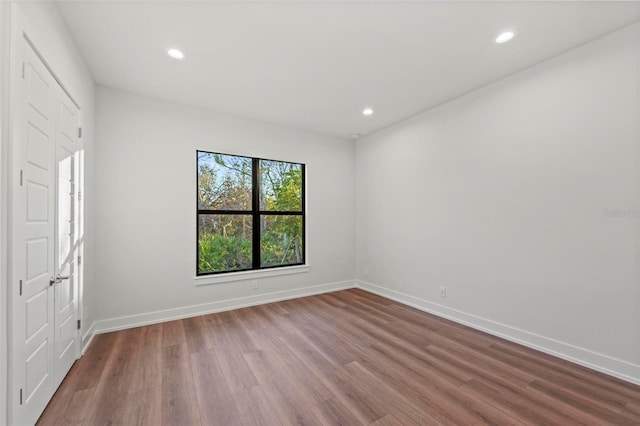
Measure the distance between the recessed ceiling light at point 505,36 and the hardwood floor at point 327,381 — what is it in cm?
283

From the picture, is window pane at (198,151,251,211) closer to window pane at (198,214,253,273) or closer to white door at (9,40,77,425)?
window pane at (198,214,253,273)

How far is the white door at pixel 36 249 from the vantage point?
139 cm

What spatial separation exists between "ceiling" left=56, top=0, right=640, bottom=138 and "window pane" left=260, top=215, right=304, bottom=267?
1.88m

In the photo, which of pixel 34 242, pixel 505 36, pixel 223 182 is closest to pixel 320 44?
pixel 505 36

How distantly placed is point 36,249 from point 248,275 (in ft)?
8.18

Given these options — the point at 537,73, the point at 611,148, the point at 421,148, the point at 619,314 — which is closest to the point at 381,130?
the point at 421,148

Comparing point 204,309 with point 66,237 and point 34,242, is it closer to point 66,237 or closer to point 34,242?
point 66,237

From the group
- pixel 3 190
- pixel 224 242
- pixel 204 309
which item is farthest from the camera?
pixel 224 242

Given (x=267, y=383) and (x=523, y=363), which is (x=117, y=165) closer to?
(x=267, y=383)

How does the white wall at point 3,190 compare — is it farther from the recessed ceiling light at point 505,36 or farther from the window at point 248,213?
the recessed ceiling light at point 505,36

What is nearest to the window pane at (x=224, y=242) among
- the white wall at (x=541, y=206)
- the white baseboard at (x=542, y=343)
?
the white wall at (x=541, y=206)

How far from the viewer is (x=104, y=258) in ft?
9.79

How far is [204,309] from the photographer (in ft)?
11.6

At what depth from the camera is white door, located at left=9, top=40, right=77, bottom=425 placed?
1.39 m
